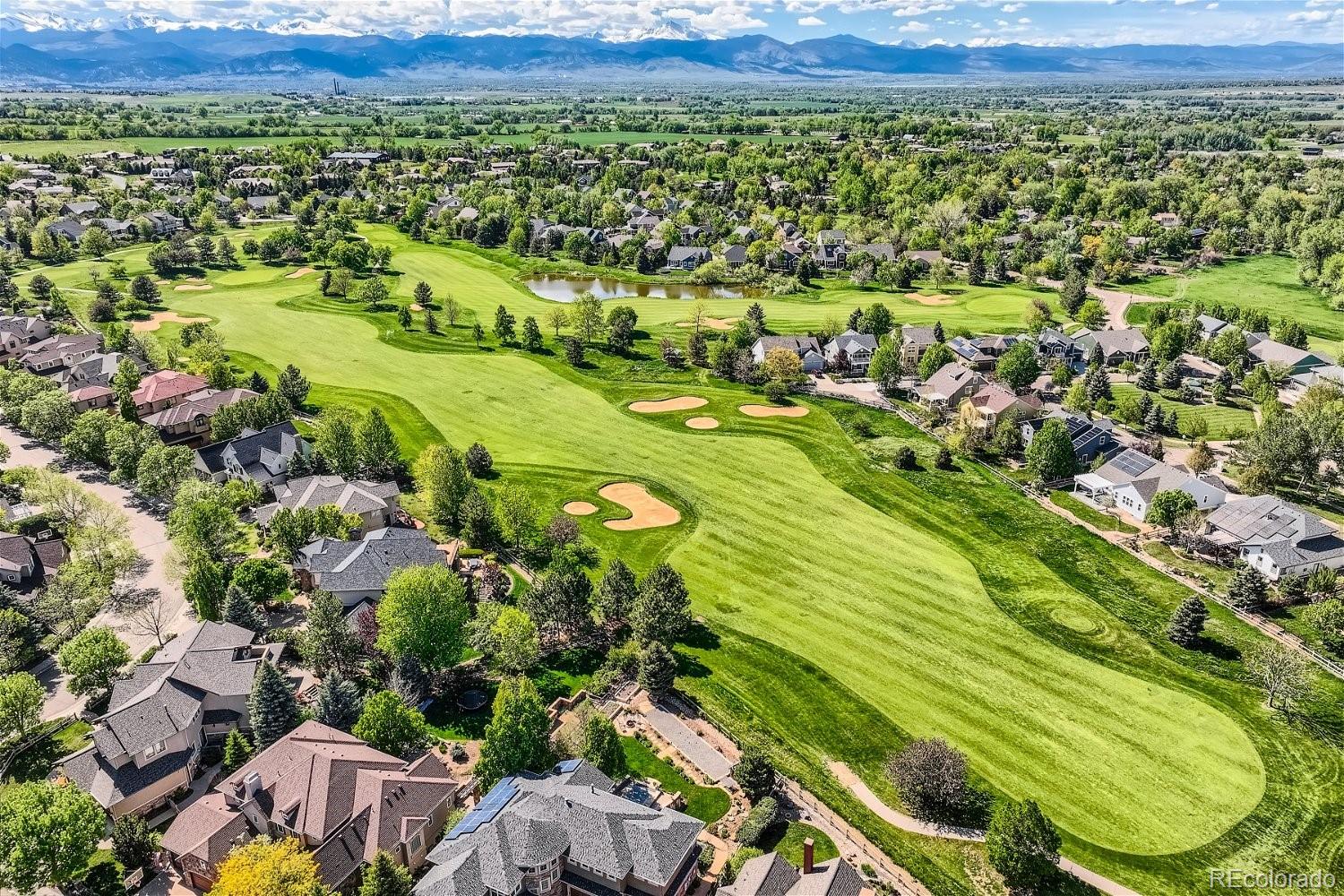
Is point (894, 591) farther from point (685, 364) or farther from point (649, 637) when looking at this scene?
point (685, 364)

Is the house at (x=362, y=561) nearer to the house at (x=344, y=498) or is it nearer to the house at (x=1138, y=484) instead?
the house at (x=344, y=498)

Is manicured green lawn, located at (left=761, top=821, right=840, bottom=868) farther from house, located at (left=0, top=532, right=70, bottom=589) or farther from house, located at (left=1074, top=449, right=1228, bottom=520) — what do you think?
house, located at (left=0, top=532, right=70, bottom=589)

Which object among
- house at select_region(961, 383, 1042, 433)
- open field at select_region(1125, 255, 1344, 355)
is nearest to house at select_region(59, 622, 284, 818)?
house at select_region(961, 383, 1042, 433)

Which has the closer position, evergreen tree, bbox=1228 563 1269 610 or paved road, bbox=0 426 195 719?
paved road, bbox=0 426 195 719

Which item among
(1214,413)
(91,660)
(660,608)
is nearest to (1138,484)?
(1214,413)

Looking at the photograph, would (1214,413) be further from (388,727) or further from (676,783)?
(388,727)

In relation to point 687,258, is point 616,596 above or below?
below
